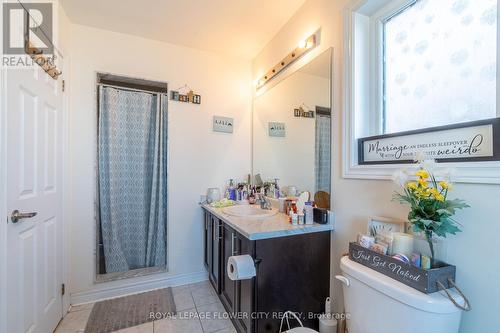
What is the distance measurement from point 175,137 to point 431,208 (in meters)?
2.13

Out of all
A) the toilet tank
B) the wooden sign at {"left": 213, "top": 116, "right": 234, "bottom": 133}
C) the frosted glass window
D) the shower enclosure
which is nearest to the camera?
the toilet tank

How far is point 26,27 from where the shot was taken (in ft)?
4.44

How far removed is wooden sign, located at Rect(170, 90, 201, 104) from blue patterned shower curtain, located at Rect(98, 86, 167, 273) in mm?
156

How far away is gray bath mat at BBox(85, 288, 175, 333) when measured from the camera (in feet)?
5.67

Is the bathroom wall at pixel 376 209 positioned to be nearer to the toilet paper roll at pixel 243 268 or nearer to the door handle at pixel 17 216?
the toilet paper roll at pixel 243 268

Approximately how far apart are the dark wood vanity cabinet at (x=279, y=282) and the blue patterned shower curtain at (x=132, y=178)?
3.42ft

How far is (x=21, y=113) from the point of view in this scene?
1268 millimetres

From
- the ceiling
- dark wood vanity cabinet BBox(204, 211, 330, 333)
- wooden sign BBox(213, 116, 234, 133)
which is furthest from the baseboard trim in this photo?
the ceiling

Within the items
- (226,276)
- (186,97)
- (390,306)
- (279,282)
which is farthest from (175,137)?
(390,306)

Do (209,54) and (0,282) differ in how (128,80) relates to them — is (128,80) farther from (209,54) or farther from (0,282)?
(0,282)

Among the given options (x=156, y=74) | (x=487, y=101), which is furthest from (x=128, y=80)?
(x=487, y=101)

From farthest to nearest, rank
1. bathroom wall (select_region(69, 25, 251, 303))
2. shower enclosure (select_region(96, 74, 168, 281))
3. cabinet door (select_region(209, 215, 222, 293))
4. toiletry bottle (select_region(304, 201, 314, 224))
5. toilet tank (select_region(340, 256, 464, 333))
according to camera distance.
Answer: shower enclosure (select_region(96, 74, 168, 281)) < bathroom wall (select_region(69, 25, 251, 303)) < cabinet door (select_region(209, 215, 222, 293)) < toiletry bottle (select_region(304, 201, 314, 224)) < toilet tank (select_region(340, 256, 464, 333))

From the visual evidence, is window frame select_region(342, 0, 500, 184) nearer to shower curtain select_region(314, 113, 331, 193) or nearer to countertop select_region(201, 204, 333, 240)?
shower curtain select_region(314, 113, 331, 193)

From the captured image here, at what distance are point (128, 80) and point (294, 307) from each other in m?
2.39
